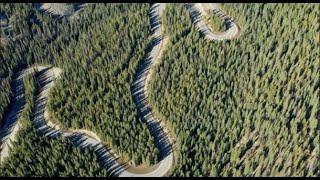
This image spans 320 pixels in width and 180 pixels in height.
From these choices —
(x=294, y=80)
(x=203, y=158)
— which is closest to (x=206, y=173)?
(x=203, y=158)

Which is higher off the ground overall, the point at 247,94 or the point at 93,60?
the point at 93,60

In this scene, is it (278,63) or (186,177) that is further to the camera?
(278,63)

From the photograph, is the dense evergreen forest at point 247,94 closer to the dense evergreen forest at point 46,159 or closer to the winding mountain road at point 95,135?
the winding mountain road at point 95,135

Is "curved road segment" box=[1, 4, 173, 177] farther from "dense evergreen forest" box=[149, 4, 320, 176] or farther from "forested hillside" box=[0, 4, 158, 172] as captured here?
"dense evergreen forest" box=[149, 4, 320, 176]

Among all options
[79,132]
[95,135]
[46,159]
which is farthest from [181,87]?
[46,159]

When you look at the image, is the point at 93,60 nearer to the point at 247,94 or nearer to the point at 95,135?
the point at 95,135

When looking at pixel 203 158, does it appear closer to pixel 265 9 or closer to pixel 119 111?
pixel 119 111
